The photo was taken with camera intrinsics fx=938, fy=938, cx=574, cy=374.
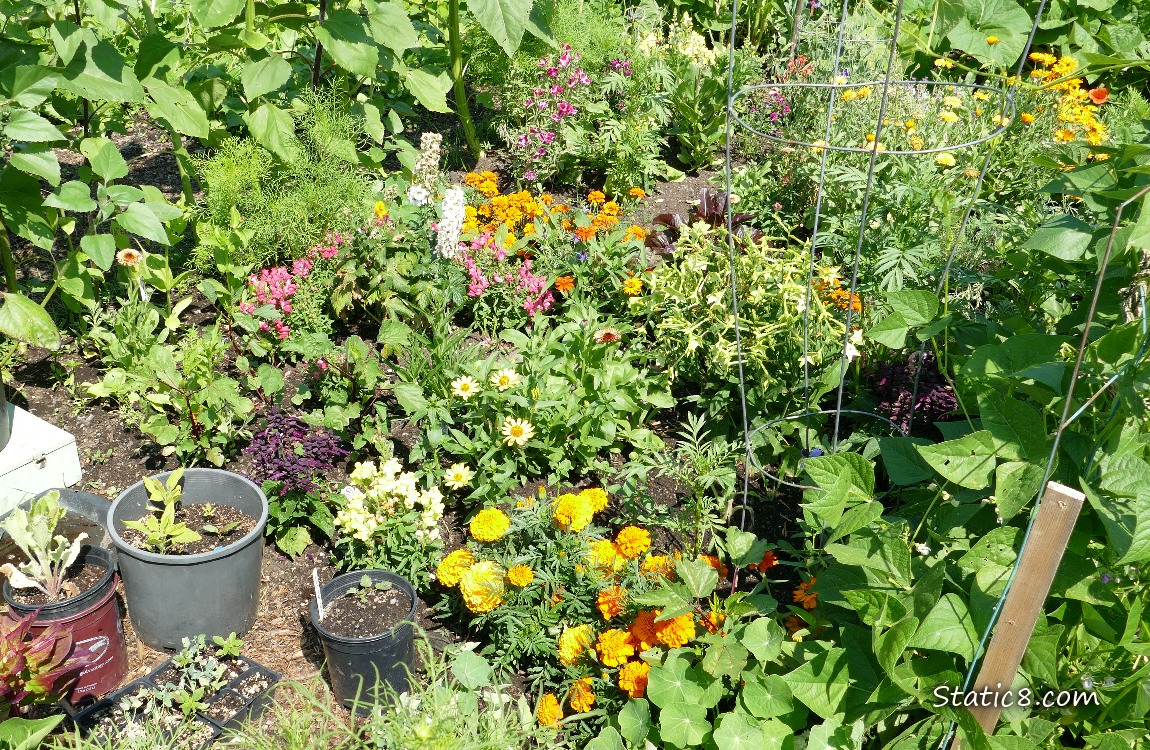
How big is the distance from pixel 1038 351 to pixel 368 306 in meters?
2.42

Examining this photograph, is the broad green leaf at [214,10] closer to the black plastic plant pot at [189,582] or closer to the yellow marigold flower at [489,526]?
the black plastic plant pot at [189,582]

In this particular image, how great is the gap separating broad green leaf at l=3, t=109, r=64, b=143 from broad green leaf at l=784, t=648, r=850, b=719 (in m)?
2.42

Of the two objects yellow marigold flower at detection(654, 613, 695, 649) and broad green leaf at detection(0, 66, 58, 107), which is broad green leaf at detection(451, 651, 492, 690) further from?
broad green leaf at detection(0, 66, 58, 107)

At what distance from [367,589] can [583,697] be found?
2.21 feet

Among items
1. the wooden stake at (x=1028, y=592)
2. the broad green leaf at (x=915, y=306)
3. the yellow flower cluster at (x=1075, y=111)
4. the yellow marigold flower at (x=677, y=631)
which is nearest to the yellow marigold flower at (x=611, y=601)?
the yellow marigold flower at (x=677, y=631)

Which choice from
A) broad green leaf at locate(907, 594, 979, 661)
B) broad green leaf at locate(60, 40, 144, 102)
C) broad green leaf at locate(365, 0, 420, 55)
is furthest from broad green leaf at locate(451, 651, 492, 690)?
broad green leaf at locate(365, 0, 420, 55)

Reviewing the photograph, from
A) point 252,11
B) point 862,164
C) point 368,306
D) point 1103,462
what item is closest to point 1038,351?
point 1103,462

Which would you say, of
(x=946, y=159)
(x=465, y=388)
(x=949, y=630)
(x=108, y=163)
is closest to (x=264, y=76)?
(x=108, y=163)

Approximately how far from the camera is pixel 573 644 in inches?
94.9

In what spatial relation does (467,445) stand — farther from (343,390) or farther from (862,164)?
(862,164)

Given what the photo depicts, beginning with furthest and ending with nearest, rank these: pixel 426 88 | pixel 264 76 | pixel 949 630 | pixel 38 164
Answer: pixel 426 88
pixel 264 76
pixel 38 164
pixel 949 630

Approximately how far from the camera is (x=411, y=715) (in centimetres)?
195

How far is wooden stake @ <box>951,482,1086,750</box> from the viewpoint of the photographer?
1.61 m

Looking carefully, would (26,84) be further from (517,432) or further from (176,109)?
(517,432)
